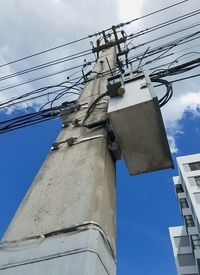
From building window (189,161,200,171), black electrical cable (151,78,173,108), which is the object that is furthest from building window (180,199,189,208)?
black electrical cable (151,78,173,108)

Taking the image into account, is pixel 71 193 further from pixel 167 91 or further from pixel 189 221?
pixel 189 221

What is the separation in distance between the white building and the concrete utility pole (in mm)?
31779

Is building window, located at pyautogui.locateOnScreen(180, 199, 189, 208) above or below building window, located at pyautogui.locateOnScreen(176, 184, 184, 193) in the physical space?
below

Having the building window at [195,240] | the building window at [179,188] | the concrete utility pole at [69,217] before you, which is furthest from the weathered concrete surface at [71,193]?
the building window at [179,188]

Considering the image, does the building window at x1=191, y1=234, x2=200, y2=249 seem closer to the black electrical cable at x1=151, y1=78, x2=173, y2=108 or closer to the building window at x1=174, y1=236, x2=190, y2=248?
the building window at x1=174, y1=236, x2=190, y2=248

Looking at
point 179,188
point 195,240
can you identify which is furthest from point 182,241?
point 179,188

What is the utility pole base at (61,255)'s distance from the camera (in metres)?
1.44

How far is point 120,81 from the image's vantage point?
3.09 metres

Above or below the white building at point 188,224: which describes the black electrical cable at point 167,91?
below

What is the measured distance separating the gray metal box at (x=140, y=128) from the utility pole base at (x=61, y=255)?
4.10ft

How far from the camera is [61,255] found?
1.51 meters

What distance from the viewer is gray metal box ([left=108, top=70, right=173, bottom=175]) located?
2.60m

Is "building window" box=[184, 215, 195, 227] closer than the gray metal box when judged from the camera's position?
No

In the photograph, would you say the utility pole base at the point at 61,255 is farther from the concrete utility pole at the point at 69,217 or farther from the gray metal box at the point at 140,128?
the gray metal box at the point at 140,128
